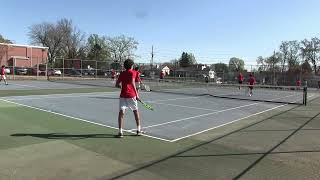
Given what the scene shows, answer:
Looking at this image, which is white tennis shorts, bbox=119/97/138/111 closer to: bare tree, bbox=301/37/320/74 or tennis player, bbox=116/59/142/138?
tennis player, bbox=116/59/142/138

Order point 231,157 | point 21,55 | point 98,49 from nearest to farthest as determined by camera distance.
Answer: point 231,157, point 21,55, point 98,49

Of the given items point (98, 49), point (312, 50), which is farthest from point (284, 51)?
point (98, 49)

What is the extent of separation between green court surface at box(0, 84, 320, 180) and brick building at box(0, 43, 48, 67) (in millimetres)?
60747

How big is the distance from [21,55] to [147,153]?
74.3m

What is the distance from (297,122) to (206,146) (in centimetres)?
630

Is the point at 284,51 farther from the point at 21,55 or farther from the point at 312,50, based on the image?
the point at 21,55

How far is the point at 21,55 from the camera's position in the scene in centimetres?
7794

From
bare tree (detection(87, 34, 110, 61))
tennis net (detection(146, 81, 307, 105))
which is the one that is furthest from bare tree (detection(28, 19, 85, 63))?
tennis net (detection(146, 81, 307, 105))

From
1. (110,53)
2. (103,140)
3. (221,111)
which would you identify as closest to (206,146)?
(103,140)

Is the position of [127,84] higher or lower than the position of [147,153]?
higher

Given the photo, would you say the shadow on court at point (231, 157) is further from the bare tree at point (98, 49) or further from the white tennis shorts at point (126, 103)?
the bare tree at point (98, 49)

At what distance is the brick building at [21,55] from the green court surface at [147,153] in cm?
6075

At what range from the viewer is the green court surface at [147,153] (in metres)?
6.84

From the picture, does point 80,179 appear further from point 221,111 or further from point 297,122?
point 221,111
